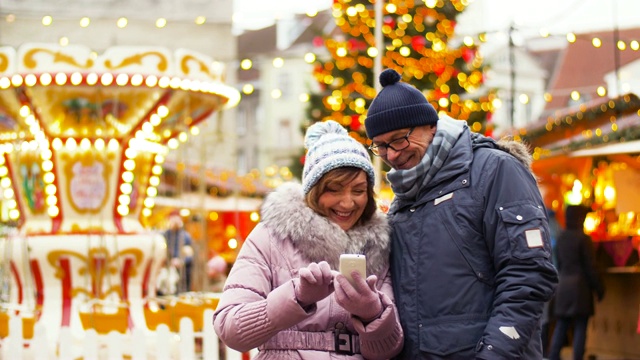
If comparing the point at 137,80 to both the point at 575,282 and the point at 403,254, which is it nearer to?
the point at 575,282

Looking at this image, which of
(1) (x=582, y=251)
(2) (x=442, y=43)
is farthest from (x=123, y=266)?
(2) (x=442, y=43)

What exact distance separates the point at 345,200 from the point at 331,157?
0.55ft

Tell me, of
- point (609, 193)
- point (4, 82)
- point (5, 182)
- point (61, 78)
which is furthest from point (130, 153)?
point (609, 193)

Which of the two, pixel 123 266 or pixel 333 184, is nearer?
pixel 333 184

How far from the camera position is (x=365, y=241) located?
386 centimetres

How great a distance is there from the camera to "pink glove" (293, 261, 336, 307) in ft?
11.5

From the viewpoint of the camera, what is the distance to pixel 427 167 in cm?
378

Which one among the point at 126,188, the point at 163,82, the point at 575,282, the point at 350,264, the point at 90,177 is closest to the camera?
the point at 350,264

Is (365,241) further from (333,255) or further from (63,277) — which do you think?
(63,277)

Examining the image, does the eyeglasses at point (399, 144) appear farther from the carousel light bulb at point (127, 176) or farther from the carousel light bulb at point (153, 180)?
the carousel light bulb at point (153, 180)

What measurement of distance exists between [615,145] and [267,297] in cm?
813

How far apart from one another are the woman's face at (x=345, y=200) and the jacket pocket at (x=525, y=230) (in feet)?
1.86

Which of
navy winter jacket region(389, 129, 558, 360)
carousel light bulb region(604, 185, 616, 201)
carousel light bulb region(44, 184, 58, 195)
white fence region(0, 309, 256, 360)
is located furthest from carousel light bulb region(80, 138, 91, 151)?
navy winter jacket region(389, 129, 558, 360)

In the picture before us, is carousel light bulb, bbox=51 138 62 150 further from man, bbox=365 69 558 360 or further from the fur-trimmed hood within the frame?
man, bbox=365 69 558 360
